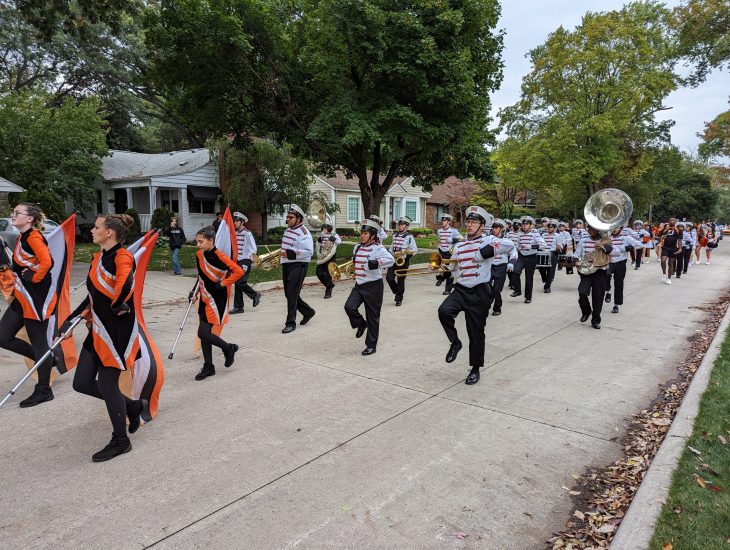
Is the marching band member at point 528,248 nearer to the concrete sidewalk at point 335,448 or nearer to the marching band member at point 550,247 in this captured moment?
the marching band member at point 550,247

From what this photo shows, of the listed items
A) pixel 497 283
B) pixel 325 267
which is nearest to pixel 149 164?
pixel 325 267

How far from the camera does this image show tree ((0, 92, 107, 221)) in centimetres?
2323

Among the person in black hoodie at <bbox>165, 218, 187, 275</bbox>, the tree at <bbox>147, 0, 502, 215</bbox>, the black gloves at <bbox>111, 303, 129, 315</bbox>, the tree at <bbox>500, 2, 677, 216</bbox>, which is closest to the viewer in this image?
the black gloves at <bbox>111, 303, 129, 315</bbox>

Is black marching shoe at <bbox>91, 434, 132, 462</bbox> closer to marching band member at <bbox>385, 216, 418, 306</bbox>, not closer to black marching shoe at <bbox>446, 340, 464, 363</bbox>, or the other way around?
black marching shoe at <bbox>446, 340, 464, 363</bbox>

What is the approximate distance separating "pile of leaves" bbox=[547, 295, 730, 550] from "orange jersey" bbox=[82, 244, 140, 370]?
3.32 metres

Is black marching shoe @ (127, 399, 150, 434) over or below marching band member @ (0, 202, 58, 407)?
below

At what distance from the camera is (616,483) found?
3783 millimetres

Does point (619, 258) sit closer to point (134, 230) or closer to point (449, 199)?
point (134, 230)

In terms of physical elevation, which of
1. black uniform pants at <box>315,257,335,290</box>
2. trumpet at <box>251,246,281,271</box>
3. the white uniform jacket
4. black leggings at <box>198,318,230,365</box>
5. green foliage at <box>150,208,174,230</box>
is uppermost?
green foliage at <box>150,208,174,230</box>

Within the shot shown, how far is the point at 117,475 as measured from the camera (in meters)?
3.77

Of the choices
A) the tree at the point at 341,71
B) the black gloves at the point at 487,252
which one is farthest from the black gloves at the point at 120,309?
the tree at the point at 341,71

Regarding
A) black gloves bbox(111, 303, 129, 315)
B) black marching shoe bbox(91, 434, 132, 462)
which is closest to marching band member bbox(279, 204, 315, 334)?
black marching shoe bbox(91, 434, 132, 462)

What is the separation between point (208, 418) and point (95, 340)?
1.33 meters

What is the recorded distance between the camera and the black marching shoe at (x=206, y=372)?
235 inches
